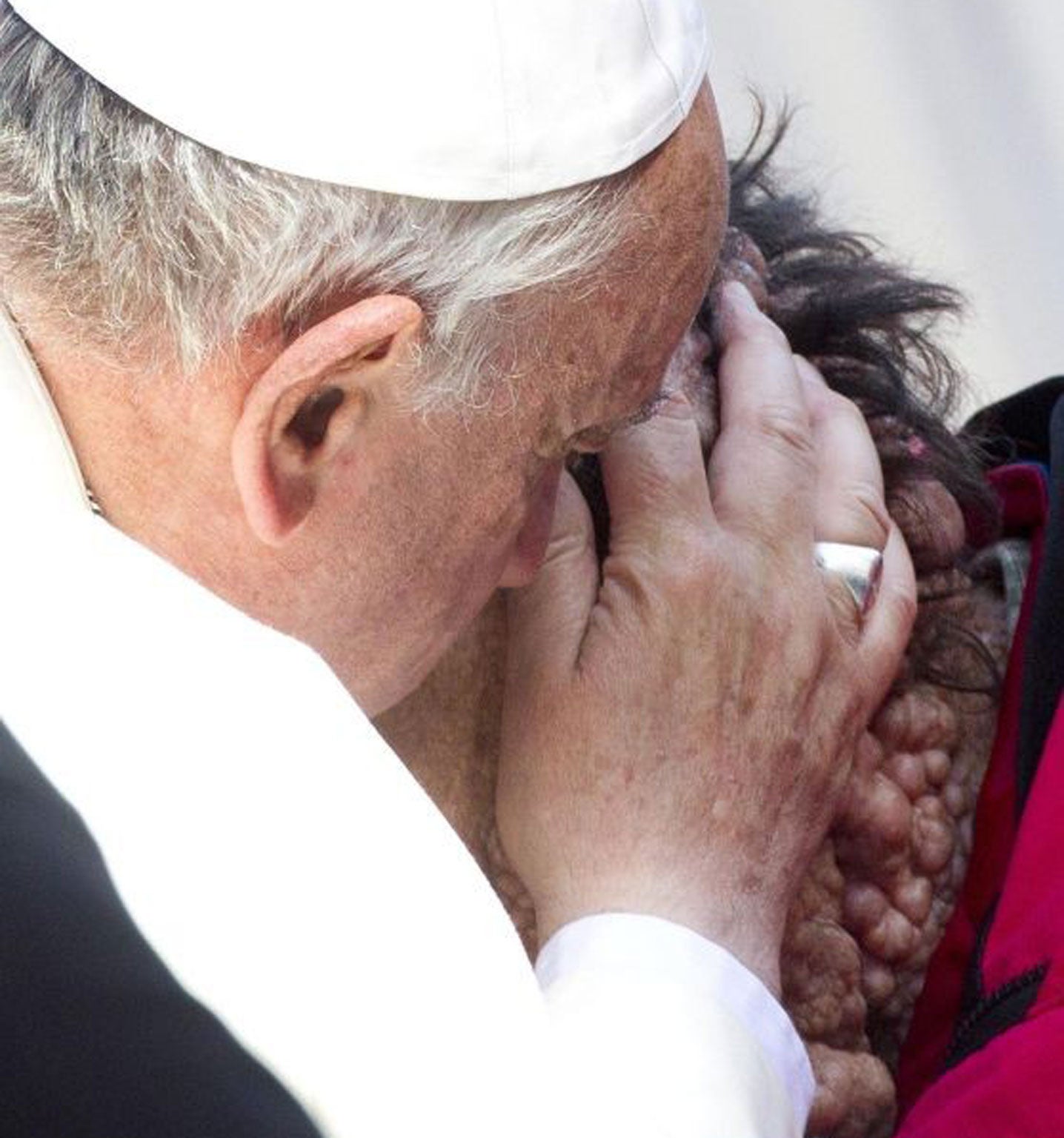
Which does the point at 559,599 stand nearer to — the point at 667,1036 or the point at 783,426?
the point at 783,426

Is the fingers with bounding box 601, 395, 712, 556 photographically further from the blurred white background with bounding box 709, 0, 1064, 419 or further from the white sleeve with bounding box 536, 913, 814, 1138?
the blurred white background with bounding box 709, 0, 1064, 419

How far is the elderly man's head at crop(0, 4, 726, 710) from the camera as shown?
104 centimetres

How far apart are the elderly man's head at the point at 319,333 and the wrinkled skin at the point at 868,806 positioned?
212 millimetres

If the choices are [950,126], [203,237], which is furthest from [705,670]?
[950,126]

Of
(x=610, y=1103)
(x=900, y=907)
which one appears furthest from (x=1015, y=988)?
(x=610, y=1103)

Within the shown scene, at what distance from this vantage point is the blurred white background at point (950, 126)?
2520 millimetres

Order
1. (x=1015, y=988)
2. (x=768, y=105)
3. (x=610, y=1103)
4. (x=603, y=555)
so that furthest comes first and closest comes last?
1. (x=768, y=105)
2. (x=603, y=555)
3. (x=1015, y=988)
4. (x=610, y=1103)

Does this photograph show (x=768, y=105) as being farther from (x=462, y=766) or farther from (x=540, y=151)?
(x=540, y=151)

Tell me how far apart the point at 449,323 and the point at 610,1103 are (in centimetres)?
44

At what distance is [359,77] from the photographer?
1010 mm

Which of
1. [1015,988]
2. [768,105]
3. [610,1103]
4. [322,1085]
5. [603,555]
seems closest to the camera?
[322,1085]

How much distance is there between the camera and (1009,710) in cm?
143

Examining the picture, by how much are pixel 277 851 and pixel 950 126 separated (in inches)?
71.3

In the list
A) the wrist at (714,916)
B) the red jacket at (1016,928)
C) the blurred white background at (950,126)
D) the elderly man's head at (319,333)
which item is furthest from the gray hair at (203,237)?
the blurred white background at (950,126)
